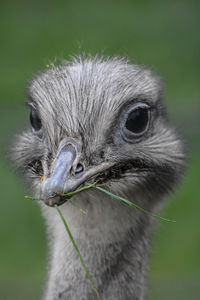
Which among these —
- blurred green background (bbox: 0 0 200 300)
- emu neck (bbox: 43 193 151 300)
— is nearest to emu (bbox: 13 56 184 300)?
emu neck (bbox: 43 193 151 300)

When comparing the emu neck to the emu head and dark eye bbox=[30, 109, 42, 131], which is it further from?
dark eye bbox=[30, 109, 42, 131]

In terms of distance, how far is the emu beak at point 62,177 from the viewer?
195cm

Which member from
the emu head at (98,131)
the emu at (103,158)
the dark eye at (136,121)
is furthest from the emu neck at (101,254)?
the dark eye at (136,121)

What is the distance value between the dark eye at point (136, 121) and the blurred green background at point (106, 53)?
0.42 metres

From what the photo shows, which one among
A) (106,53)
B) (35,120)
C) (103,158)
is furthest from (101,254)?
(106,53)

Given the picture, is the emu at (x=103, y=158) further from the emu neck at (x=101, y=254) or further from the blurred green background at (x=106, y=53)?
the blurred green background at (x=106, y=53)

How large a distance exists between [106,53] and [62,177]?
2532 mm

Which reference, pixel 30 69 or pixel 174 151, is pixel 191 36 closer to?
pixel 30 69

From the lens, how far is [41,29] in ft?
28.2

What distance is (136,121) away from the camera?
7.83 feet

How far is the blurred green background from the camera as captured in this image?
504cm

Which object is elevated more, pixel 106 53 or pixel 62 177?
pixel 106 53

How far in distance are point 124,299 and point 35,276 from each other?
9.00ft

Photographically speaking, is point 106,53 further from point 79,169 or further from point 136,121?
point 79,169
